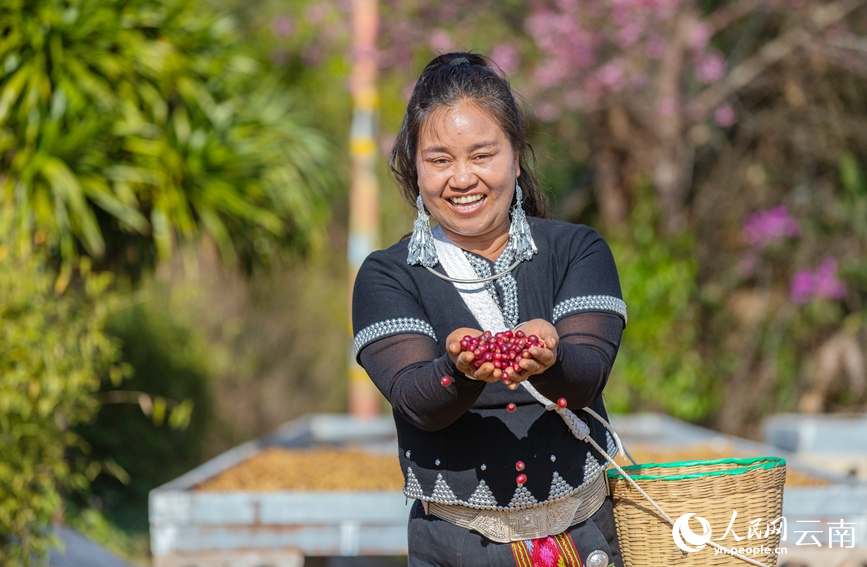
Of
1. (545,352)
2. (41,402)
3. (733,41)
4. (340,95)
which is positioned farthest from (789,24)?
(545,352)

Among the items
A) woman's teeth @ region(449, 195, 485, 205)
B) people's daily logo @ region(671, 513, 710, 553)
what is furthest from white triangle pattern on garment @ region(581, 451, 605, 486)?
woman's teeth @ region(449, 195, 485, 205)

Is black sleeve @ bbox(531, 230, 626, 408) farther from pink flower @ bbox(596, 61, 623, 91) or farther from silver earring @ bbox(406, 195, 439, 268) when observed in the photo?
pink flower @ bbox(596, 61, 623, 91)

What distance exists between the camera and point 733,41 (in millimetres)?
7906

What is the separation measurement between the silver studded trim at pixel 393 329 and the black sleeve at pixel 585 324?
215 mm

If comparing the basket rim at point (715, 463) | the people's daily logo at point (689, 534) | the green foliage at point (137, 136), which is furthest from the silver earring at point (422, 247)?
the green foliage at point (137, 136)

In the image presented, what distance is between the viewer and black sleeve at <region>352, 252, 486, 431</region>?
138 centimetres

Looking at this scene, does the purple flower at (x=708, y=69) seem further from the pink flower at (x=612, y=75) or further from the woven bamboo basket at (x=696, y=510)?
the woven bamboo basket at (x=696, y=510)

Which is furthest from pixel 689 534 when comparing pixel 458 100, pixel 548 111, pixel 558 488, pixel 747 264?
pixel 747 264

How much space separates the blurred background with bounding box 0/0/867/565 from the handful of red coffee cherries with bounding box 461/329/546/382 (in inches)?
128

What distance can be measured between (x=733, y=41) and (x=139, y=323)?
524 centimetres

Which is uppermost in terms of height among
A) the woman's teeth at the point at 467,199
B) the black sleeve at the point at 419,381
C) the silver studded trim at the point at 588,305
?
the woman's teeth at the point at 467,199

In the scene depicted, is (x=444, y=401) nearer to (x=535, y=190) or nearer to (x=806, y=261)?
(x=535, y=190)

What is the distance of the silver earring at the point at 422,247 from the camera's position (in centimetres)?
164

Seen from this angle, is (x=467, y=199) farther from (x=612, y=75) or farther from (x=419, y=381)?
(x=612, y=75)
